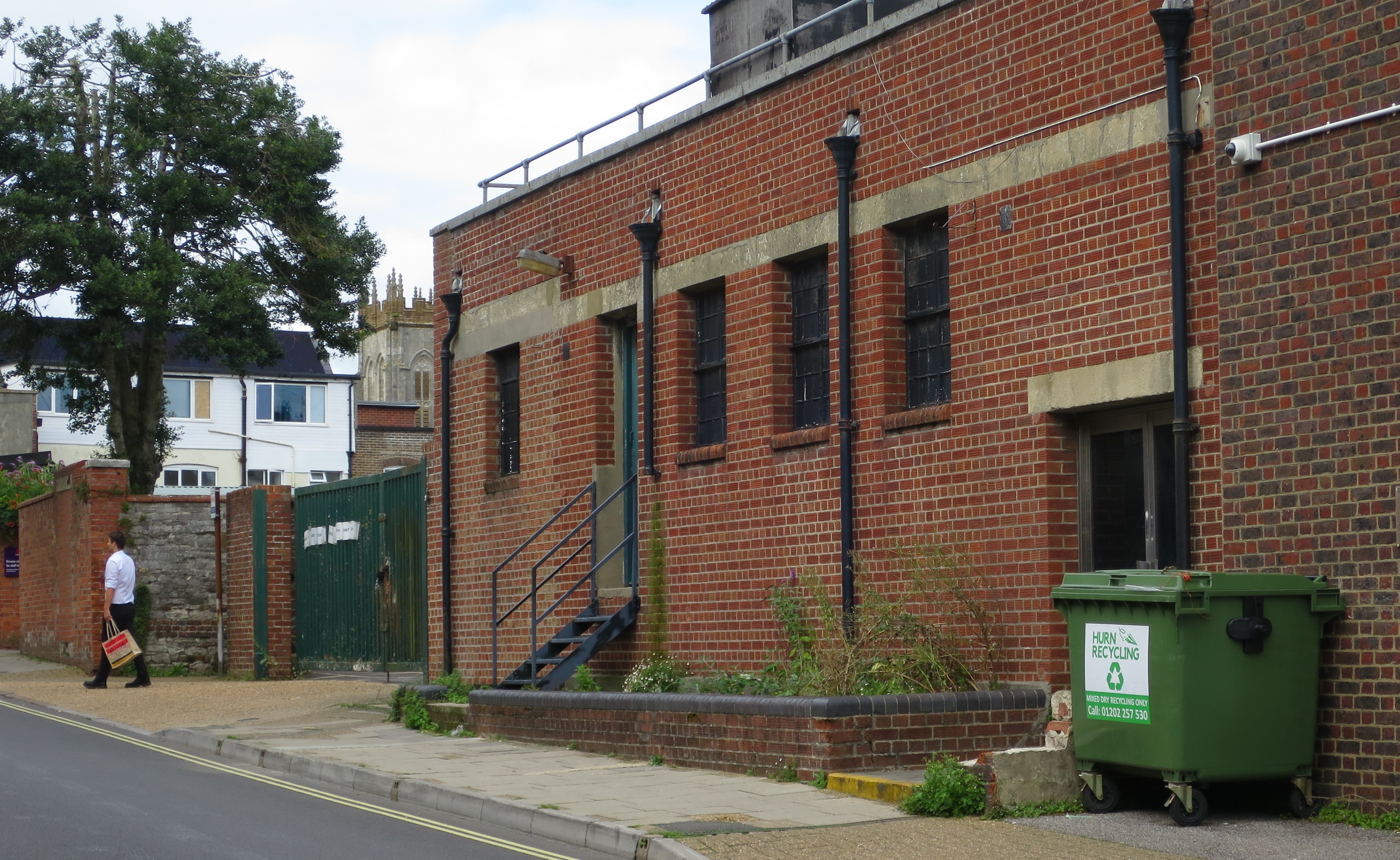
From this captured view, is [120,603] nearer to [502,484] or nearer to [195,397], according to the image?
[502,484]

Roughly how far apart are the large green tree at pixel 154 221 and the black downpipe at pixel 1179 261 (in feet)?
89.0

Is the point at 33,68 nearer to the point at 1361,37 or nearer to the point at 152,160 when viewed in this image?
the point at 152,160

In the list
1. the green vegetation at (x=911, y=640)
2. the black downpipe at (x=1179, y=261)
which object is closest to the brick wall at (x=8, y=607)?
the green vegetation at (x=911, y=640)

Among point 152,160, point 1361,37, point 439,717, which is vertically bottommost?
point 439,717

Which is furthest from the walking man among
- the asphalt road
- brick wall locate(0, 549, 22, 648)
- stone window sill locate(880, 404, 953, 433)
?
stone window sill locate(880, 404, 953, 433)

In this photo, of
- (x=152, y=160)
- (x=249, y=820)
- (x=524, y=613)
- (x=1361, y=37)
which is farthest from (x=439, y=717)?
(x=152, y=160)

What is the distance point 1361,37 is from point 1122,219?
79.8 inches

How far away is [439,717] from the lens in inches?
620

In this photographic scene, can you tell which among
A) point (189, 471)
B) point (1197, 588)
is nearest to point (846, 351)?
point (1197, 588)

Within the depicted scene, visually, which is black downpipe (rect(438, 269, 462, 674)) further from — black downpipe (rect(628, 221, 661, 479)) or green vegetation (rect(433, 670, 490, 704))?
black downpipe (rect(628, 221, 661, 479))

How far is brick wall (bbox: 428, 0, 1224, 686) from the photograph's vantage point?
35.4 ft

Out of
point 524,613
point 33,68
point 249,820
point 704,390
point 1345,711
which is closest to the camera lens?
point 1345,711

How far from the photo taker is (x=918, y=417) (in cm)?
1240

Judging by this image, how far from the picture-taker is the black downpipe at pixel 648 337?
15.5 meters
